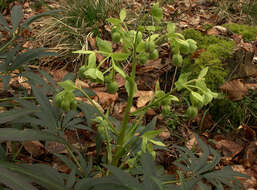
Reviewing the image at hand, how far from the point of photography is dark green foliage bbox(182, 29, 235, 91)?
1.68m

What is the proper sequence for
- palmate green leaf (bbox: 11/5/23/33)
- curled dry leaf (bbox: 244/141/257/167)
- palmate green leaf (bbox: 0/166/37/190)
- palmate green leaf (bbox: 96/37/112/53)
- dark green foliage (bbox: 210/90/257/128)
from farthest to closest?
dark green foliage (bbox: 210/90/257/128) < curled dry leaf (bbox: 244/141/257/167) < palmate green leaf (bbox: 11/5/23/33) < palmate green leaf (bbox: 96/37/112/53) < palmate green leaf (bbox: 0/166/37/190)

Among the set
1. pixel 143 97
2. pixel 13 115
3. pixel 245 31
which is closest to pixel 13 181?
pixel 13 115

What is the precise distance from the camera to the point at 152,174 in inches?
28.2

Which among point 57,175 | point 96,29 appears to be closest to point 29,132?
point 57,175

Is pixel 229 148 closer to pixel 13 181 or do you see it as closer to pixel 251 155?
pixel 251 155

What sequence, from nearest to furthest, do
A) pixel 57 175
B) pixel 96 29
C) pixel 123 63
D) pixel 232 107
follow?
pixel 57 175 → pixel 232 107 → pixel 123 63 → pixel 96 29

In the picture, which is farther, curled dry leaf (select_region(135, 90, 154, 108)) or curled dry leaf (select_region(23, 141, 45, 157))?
curled dry leaf (select_region(135, 90, 154, 108))

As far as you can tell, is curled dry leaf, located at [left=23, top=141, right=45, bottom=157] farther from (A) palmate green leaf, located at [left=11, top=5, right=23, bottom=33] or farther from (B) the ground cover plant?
(A) palmate green leaf, located at [left=11, top=5, right=23, bottom=33]

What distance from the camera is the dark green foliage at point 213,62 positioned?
1.68 meters

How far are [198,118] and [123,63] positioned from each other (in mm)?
747

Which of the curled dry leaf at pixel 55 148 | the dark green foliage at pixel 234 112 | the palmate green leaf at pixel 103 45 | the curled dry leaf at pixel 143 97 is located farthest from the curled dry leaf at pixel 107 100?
the palmate green leaf at pixel 103 45

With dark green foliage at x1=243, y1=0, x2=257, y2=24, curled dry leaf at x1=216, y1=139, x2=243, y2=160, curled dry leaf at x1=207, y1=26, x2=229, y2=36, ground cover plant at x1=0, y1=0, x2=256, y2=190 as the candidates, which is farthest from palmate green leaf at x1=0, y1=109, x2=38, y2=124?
dark green foliage at x1=243, y1=0, x2=257, y2=24

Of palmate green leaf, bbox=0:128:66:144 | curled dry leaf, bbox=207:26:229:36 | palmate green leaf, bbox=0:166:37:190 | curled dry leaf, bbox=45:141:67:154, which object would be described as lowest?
curled dry leaf, bbox=45:141:67:154

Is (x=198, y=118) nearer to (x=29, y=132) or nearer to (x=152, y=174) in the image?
(x=152, y=174)
